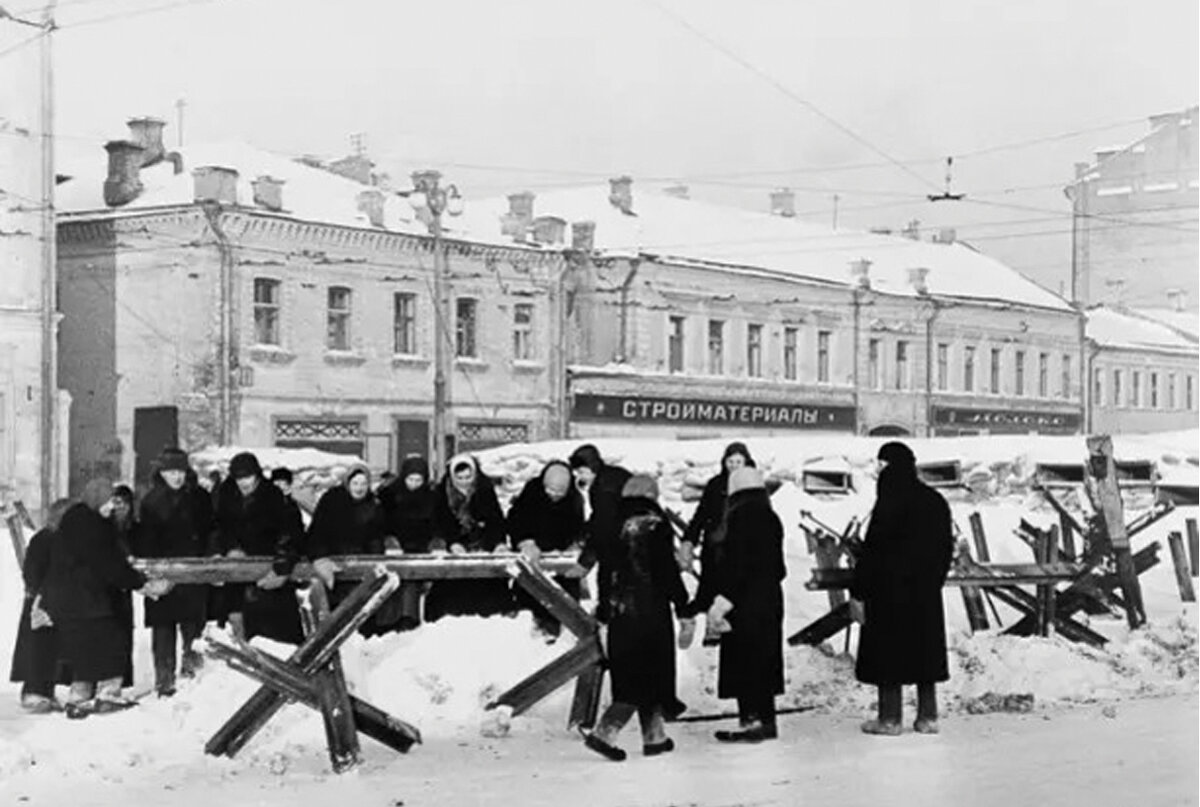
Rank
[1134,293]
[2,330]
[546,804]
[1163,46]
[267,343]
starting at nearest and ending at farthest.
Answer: [546,804] < [2,330] < [267,343] < [1163,46] < [1134,293]

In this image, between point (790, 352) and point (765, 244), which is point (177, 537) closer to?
point (790, 352)

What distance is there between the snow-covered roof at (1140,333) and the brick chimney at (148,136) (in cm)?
380

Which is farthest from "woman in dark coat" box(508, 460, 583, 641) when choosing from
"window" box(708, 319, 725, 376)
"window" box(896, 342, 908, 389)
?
"window" box(896, 342, 908, 389)

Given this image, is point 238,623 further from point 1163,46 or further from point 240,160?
point 1163,46

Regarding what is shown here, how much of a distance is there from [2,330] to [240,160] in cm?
121

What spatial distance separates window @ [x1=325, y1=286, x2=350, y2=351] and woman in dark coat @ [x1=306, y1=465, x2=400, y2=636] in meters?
0.48

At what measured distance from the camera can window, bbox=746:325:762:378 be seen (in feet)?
26.2

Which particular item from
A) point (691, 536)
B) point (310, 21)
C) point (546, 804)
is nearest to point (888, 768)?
point (546, 804)

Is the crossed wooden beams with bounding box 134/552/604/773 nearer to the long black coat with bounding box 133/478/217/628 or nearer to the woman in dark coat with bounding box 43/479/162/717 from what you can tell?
the woman in dark coat with bounding box 43/479/162/717

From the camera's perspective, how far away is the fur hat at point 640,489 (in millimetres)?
Result: 6105

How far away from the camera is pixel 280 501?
7.13 meters

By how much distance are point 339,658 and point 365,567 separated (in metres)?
0.47

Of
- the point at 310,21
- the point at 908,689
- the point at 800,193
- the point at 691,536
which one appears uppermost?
the point at 310,21

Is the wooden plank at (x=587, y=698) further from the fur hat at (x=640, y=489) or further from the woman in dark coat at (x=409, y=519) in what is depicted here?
the woman in dark coat at (x=409, y=519)
